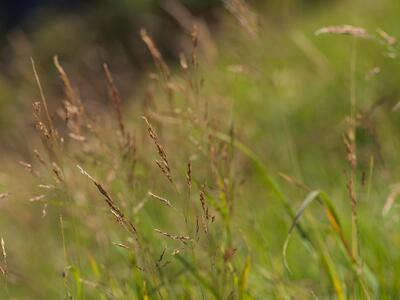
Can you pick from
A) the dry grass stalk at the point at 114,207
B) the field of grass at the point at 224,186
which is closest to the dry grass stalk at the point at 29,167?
the field of grass at the point at 224,186

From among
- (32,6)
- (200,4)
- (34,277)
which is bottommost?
(34,277)

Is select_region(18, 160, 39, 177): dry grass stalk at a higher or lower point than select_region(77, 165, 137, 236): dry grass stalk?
higher

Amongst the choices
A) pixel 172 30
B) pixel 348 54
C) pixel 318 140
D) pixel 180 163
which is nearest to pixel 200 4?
pixel 172 30

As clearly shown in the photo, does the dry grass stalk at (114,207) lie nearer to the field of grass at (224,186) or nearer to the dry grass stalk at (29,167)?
the field of grass at (224,186)

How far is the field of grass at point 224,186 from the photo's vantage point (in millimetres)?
1888

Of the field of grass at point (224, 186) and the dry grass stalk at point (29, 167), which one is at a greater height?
the dry grass stalk at point (29, 167)

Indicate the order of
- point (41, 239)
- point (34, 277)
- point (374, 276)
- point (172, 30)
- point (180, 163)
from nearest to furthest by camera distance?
1. point (374, 276)
2. point (180, 163)
3. point (34, 277)
4. point (41, 239)
5. point (172, 30)

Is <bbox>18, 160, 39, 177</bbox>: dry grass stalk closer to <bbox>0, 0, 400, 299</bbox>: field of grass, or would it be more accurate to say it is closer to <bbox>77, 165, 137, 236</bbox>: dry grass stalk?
<bbox>0, 0, 400, 299</bbox>: field of grass

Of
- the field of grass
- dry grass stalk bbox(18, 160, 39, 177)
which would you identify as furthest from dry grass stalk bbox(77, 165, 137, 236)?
dry grass stalk bbox(18, 160, 39, 177)

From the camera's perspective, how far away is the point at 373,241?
2.27 m

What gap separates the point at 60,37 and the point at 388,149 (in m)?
24.2

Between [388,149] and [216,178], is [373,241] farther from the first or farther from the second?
[388,149]

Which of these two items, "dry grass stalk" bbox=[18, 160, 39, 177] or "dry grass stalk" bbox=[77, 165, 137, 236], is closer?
"dry grass stalk" bbox=[77, 165, 137, 236]

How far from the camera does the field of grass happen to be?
1.89m
